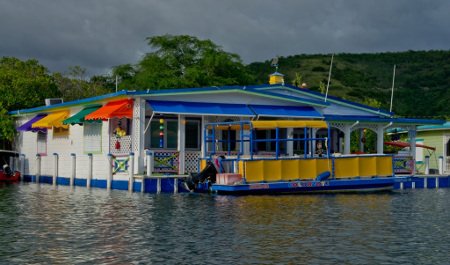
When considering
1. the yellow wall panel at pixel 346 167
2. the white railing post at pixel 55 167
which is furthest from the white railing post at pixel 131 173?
the white railing post at pixel 55 167

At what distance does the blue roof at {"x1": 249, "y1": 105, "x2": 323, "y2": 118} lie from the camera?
30698 mm

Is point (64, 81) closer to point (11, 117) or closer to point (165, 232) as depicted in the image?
point (11, 117)

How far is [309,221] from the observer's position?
56.4ft

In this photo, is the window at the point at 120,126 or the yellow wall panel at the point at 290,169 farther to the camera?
the window at the point at 120,126

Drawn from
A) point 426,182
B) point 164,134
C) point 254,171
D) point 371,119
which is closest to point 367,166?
point 254,171

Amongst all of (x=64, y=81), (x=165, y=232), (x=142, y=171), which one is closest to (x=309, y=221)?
(x=165, y=232)

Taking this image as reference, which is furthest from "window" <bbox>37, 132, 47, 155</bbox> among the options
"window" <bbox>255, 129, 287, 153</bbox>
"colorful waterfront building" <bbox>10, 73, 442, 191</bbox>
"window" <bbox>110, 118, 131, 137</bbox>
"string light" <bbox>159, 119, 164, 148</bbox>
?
"window" <bbox>255, 129, 287, 153</bbox>

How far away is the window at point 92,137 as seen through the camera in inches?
1243

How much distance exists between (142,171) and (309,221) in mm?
12161

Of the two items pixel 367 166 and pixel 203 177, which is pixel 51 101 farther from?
pixel 367 166

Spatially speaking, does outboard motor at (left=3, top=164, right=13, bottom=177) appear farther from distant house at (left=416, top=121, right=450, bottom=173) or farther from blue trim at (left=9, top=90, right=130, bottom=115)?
distant house at (left=416, top=121, right=450, bottom=173)

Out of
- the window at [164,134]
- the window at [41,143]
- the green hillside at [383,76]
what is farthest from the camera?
the green hillside at [383,76]

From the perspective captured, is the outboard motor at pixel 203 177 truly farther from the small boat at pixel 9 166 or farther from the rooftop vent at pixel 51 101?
the rooftop vent at pixel 51 101

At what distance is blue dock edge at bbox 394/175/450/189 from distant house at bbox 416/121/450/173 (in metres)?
4.98
